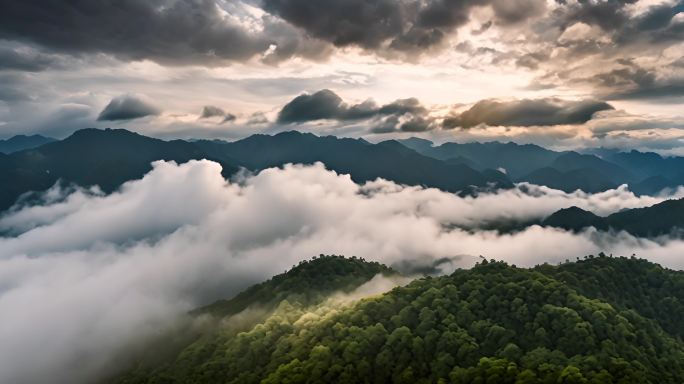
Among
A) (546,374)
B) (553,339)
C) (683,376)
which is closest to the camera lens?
(546,374)

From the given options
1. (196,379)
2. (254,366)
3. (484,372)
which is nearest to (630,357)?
(484,372)

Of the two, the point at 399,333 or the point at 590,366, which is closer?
the point at 590,366

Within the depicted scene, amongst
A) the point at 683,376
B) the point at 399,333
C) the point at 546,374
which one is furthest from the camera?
the point at 399,333

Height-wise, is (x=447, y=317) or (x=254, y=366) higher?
(x=447, y=317)

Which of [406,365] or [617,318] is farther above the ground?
[617,318]

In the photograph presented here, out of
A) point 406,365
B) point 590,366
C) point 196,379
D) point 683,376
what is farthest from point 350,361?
point 683,376

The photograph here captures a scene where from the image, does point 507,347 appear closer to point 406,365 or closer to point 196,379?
point 406,365

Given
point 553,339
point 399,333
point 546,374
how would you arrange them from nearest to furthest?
1. point 546,374
2. point 553,339
3. point 399,333

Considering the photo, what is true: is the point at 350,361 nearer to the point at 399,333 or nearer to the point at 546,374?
the point at 399,333

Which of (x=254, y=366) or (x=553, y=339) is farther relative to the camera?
(x=254, y=366)
